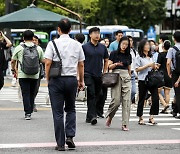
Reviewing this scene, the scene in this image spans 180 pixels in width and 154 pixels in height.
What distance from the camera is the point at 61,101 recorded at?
326 inches

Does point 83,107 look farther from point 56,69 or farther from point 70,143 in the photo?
point 56,69

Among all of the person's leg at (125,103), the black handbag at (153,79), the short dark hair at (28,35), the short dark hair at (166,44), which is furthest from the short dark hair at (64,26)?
the short dark hair at (166,44)

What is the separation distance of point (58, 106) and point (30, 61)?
352 cm

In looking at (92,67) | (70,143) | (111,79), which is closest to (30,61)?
(92,67)

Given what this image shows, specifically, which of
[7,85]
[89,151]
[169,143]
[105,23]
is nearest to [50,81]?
[89,151]

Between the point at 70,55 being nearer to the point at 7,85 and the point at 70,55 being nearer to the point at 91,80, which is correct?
the point at 91,80

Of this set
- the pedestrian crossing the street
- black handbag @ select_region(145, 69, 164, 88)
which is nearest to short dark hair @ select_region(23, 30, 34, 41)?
black handbag @ select_region(145, 69, 164, 88)

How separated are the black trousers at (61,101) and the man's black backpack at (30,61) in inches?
130

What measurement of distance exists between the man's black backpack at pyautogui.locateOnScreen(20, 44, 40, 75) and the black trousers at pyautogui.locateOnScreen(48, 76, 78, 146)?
10.8 feet

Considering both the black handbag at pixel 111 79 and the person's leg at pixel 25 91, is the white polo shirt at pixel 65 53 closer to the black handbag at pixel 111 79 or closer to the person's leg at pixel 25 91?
the black handbag at pixel 111 79

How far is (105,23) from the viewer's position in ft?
179

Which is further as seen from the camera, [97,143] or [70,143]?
[97,143]

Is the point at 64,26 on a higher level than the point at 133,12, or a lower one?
lower

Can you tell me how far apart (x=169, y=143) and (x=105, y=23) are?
4582cm
